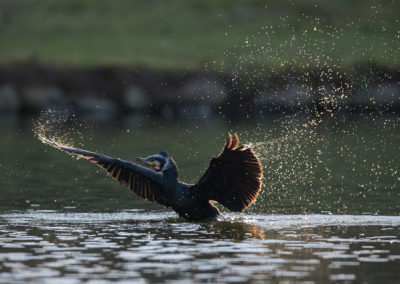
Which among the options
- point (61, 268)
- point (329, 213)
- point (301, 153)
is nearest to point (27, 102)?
point (301, 153)

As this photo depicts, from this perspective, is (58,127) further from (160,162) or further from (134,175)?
(160,162)

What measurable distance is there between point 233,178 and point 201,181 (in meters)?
0.74

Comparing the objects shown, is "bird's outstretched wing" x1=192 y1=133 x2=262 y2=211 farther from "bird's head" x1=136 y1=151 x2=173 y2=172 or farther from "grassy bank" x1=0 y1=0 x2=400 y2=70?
"grassy bank" x1=0 y1=0 x2=400 y2=70

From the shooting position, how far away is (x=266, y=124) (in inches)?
2293

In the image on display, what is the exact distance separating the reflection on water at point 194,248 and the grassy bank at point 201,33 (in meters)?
60.6

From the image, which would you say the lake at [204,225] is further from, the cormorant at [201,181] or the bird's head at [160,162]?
the bird's head at [160,162]

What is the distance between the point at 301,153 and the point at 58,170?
11469 millimetres

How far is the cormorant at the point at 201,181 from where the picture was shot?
19672 mm

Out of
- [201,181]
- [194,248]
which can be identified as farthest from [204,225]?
[194,248]

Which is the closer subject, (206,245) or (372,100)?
(206,245)

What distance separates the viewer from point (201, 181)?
66.7 feet

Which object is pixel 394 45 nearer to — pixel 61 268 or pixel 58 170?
pixel 58 170

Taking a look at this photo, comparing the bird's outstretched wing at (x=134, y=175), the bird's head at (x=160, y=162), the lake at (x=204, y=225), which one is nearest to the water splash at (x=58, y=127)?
the lake at (x=204, y=225)

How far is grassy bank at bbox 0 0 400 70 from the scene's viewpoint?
3342 inches
